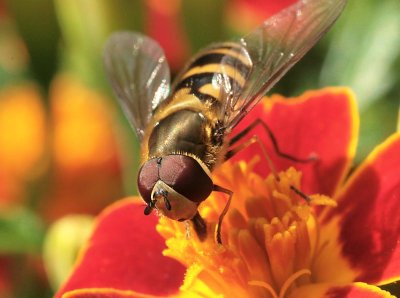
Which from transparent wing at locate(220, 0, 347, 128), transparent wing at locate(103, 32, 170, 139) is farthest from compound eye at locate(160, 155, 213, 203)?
transparent wing at locate(103, 32, 170, 139)

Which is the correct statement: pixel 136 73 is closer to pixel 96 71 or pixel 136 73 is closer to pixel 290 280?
pixel 96 71

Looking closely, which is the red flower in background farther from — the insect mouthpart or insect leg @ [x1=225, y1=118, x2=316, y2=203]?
the insect mouthpart

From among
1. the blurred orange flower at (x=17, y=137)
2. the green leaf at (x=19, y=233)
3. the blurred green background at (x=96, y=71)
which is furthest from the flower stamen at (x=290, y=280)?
the blurred orange flower at (x=17, y=137)

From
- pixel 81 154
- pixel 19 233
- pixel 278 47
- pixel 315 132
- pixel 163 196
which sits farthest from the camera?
pixel 81 154

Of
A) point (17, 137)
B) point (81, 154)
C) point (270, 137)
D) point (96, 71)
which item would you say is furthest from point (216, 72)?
point (17, 137)

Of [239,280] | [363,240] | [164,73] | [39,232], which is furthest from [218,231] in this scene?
[39,232]
